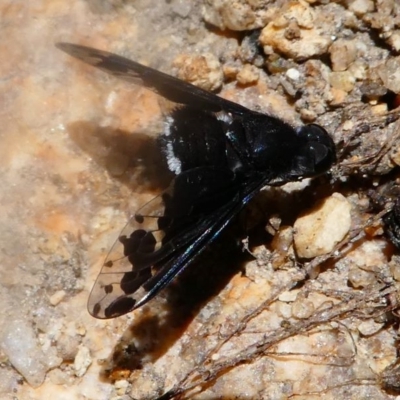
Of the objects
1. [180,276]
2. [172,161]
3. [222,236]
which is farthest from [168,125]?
[180,276]

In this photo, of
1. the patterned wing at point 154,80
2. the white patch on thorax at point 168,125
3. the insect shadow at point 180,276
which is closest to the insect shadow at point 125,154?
the insect shadow at point 180,276

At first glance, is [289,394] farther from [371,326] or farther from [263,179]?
[263,179]

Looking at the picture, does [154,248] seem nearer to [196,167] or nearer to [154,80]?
[196,167]

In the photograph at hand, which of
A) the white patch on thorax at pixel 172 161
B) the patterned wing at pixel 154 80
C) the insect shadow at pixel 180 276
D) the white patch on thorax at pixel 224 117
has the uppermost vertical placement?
the patterned wing at pixel 154 80

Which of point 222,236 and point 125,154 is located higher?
point 125,154

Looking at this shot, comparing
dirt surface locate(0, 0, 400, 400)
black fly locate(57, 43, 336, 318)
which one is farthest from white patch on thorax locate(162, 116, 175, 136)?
dirt surface locate(0, 0, 400, 400)

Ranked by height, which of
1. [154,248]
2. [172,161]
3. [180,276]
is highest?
[172,161]

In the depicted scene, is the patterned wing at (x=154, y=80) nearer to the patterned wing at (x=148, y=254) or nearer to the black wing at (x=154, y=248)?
the black wing at (x=154, y=248)
